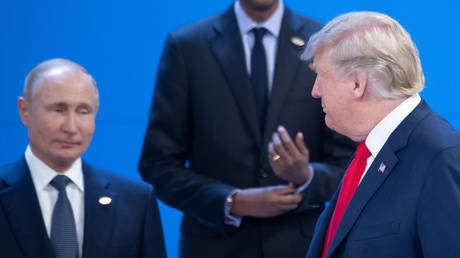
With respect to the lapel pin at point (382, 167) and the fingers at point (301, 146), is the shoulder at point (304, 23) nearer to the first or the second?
the fingers at point (301, 146)

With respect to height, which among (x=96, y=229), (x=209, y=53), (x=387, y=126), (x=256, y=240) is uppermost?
(x=209, y=53)

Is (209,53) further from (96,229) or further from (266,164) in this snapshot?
(96,229)

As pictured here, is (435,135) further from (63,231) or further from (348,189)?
(63,231)

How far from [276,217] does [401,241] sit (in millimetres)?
1129

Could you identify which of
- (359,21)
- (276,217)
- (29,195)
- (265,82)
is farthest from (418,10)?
(29,195)

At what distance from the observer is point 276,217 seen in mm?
2920

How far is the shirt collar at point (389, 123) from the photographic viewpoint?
1952 millimetres

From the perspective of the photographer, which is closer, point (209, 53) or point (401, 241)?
point (401, 241)

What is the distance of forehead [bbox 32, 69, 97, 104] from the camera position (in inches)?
98.7

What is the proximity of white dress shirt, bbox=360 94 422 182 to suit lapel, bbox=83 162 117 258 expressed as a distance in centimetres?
90

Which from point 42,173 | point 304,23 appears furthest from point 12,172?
point 304,23

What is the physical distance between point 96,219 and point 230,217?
0.58 metres

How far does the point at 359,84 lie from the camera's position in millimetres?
1976

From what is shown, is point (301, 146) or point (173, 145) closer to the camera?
point (301, 146)
